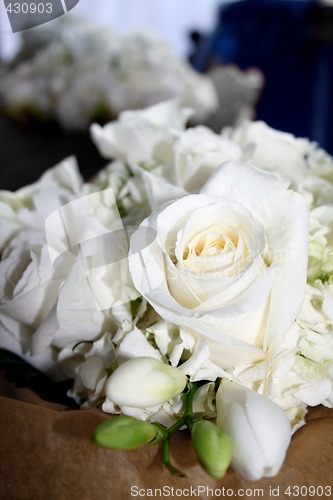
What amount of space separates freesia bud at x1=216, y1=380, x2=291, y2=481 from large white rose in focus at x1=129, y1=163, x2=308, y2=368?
0.04 meters

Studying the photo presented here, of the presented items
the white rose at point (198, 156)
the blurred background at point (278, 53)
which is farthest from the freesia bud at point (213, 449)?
the blurred background at point (278, 53)

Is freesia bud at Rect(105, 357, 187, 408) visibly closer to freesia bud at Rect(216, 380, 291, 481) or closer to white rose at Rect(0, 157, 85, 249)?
freesia bud at Rect(216, 380, 291, 481)

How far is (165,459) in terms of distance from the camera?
0.35 meters

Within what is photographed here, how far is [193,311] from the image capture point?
0.35 meters

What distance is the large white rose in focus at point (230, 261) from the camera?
1.17ft

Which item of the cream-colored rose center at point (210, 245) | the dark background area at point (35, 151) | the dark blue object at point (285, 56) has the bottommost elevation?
the dark blue object at point (285, 56)

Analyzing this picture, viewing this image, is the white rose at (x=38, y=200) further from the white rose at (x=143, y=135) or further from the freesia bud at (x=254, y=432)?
the freesia bud at (x=254, y=432)

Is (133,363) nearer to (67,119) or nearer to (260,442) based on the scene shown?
(260,442)

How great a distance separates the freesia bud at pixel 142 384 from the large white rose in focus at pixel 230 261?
3 cm

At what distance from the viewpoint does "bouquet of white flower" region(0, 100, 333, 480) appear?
0.35 meters

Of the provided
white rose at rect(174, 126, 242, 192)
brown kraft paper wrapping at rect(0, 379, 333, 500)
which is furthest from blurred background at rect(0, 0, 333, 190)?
brown kraft paper wrapping at rect(0, 379, 333, 500)

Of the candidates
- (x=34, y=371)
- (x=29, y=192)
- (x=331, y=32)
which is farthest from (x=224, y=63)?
(x=34, y=371)

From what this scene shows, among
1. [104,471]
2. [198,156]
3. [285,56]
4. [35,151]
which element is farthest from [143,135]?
[285,56]

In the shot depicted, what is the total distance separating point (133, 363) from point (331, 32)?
6.69 ft
